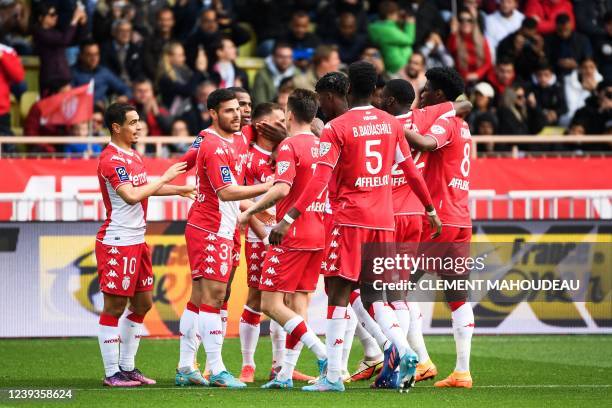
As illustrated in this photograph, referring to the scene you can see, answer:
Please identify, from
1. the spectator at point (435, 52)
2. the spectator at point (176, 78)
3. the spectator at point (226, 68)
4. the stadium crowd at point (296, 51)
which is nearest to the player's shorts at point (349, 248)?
the stadium crowd at point (296, 51)

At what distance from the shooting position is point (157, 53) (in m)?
20.8

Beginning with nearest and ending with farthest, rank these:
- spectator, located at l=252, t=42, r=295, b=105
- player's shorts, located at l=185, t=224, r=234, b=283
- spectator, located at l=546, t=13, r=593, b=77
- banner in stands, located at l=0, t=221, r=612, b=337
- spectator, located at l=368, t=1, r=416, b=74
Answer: player's shorts, located at l=185, t=224, r=234, b=283, banner in stands, located at l=0, t=221, r=612, b=337, spectator, located at l=252, t=42, r=295, b=105, spectator, located at l=368, t=1, r=416, b=74, spectator, located at l=546, t=13, r=593, b=77

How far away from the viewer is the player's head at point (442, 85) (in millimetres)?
11781

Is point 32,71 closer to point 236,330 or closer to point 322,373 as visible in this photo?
point 236,330

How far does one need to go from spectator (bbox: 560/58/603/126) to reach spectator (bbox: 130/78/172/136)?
6803 millimetres

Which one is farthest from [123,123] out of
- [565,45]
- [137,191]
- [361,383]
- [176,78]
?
[565,45]

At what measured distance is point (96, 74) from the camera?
20078 mm

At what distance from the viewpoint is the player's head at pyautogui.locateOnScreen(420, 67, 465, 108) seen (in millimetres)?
11781

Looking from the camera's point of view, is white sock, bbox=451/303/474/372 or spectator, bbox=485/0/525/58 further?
spectator, bbox=485/0/525/58

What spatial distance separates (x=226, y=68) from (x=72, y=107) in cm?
273

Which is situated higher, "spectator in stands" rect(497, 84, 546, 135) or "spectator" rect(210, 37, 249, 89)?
"spectator" rect(210, 37, 249, 89)

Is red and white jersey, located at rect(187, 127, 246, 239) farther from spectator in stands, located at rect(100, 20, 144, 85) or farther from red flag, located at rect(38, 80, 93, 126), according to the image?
spectator in stands, located at rect(100, 20, 144, 85)

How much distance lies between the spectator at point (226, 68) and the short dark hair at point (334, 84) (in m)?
9.80

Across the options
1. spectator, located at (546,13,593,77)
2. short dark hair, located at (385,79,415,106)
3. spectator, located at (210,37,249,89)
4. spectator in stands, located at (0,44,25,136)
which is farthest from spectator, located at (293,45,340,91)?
short dark hair, located at (385,79,415,106)
